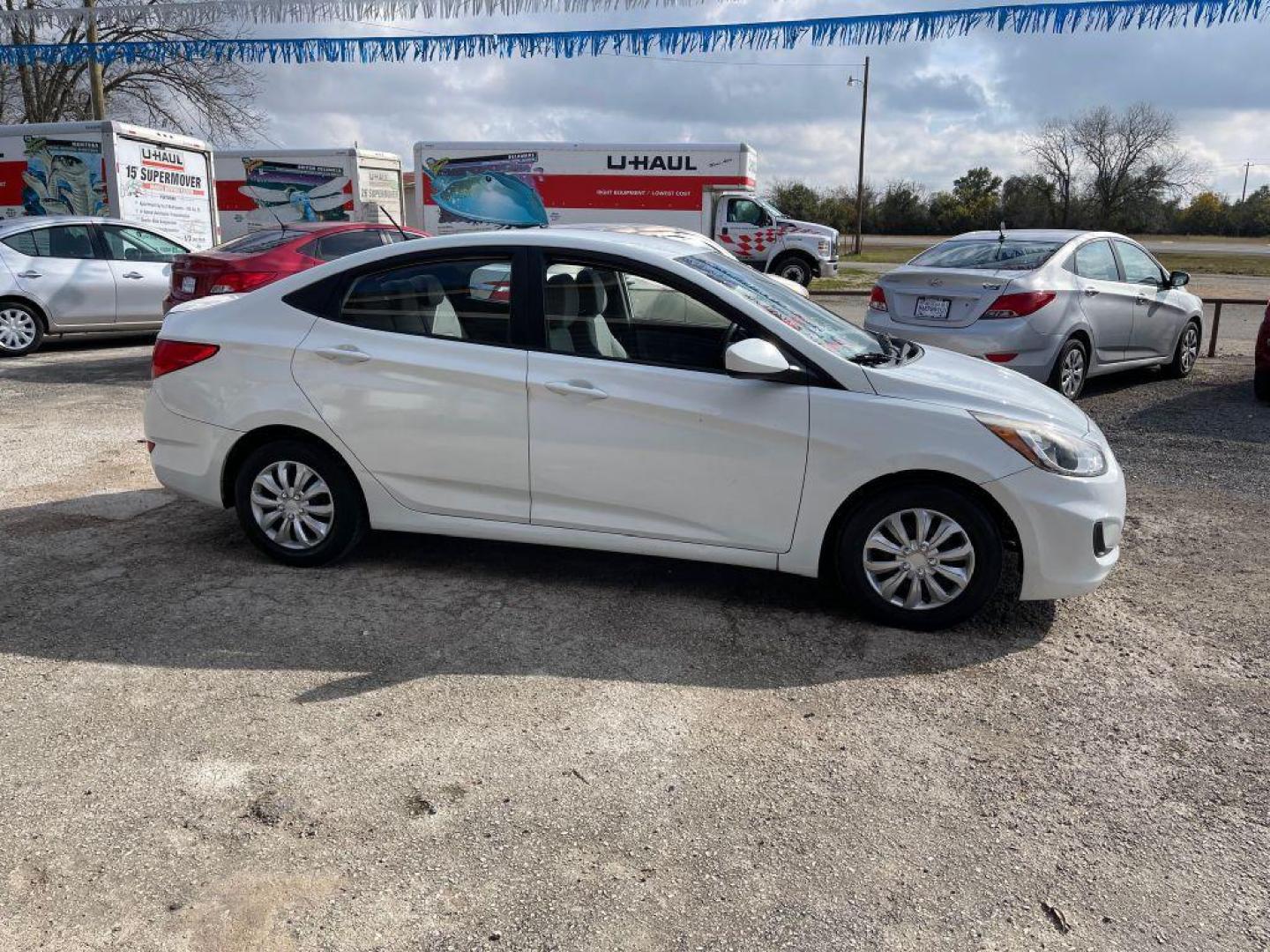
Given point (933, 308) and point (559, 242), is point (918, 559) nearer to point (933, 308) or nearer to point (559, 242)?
point (559, 242)

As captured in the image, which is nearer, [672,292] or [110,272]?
[672,292]

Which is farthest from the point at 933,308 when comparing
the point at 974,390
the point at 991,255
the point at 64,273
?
the point at 64,273

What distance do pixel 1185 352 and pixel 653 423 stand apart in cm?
868

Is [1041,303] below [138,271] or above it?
below

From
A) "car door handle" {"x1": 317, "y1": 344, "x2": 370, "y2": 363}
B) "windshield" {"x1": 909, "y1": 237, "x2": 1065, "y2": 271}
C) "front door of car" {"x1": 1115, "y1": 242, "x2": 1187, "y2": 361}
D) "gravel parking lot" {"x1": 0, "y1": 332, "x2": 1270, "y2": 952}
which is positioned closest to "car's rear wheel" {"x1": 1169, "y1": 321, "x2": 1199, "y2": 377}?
"front door of car" {"x1": 1115, "y1": 242, "x2": 1187, "y2": 361}

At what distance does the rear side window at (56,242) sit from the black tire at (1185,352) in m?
12.2

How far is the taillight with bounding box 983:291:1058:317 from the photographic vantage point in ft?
28.0

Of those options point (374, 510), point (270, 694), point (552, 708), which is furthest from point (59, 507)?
point (552, 708)

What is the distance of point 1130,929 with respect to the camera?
262cm

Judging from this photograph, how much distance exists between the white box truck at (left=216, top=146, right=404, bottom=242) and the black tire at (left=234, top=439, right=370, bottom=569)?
1726cm

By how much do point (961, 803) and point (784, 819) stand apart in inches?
22.1

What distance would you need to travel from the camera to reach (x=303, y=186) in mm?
22453

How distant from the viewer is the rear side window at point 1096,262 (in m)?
9.30

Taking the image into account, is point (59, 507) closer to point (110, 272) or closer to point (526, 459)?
point (526, 459)
